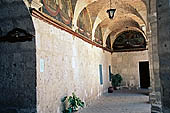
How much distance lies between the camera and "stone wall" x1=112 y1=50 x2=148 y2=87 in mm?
16297

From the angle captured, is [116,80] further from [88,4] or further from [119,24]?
A: [88,4]

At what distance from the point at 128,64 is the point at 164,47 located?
1469 centimetres

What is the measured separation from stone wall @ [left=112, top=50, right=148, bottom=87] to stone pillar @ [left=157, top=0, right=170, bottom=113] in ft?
47.5

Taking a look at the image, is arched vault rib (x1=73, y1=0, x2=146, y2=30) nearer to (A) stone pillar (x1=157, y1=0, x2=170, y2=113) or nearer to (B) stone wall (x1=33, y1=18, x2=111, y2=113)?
(B) stone wall (x1=33, y1=18, x2=111, y2=113)

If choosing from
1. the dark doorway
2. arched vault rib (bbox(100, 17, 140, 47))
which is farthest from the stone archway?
the dark doorway

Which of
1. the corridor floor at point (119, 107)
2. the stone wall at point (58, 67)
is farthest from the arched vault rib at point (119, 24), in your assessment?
the corridor floor at point (119, 107)

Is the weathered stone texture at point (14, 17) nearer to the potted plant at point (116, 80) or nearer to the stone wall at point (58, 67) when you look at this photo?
the stone wall at point (58, 67)

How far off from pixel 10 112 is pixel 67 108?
2.16m

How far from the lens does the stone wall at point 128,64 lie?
16297 millimetres

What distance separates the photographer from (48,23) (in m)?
5.44

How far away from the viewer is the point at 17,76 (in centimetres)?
469

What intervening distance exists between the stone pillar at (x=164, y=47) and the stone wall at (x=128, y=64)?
1447cm

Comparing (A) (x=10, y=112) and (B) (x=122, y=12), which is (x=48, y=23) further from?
(B) (x=122, y=12)

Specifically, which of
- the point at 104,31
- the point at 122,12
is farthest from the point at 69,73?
the point at 104,31
